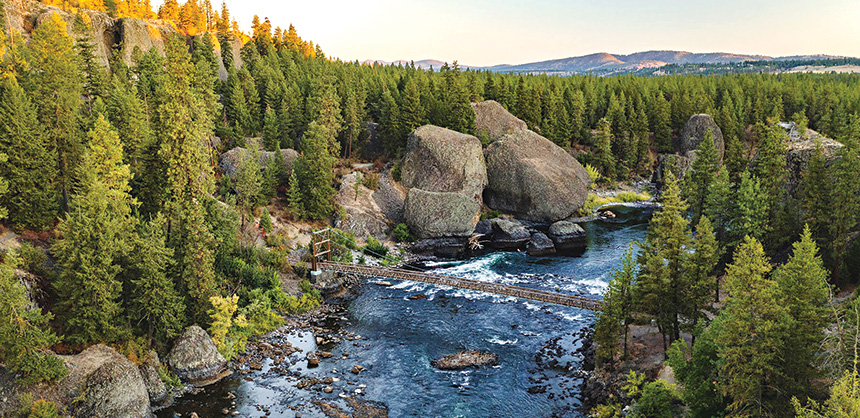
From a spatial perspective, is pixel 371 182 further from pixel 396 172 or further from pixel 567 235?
pixel 567 235

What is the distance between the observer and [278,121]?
267ft

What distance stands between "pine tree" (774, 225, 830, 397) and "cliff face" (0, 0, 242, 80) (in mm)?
81298

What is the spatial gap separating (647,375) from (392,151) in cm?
6269

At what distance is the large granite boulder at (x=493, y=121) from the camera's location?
89.3 meters

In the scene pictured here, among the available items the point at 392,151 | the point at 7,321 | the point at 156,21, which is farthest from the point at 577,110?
the point at 7,321

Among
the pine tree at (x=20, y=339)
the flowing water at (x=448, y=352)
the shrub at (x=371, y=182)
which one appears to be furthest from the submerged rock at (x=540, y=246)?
the pine tree at (x=20, y=339)

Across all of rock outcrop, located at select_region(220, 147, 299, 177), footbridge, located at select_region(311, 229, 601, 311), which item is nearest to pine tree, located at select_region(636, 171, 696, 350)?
footbridge, located at select_region(311, 229, 601, 311)

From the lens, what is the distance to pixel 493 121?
297 feet

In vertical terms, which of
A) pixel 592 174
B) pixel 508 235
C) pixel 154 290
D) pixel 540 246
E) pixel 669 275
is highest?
pixel 154 290

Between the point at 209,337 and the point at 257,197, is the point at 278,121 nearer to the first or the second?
the point at 257,197

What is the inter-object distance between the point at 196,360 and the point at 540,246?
4496 cm

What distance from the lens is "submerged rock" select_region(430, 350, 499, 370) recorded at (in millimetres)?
37219

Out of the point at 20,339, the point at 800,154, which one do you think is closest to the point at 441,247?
the point at 800,154

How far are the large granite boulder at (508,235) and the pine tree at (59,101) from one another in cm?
4909
